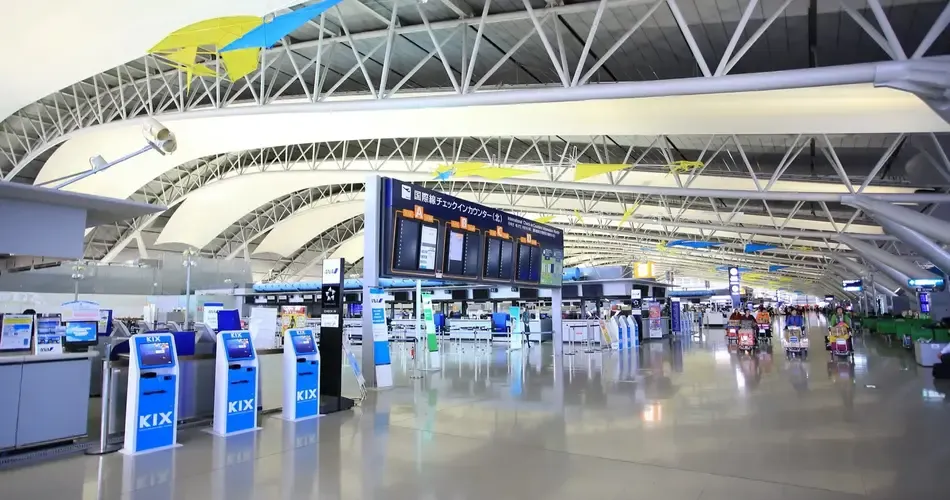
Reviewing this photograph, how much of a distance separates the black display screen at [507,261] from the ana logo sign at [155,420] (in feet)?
26.1

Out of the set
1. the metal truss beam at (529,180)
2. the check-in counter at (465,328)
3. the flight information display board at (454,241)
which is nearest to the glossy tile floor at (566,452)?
the flight information display board at (454,241)

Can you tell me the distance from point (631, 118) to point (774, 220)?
1431cm

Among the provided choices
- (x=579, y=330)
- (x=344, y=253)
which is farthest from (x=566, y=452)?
(x=344, y=253)

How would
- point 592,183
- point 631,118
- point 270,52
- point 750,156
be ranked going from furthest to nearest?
point 592,183 → point 750,156 → point 270,52 → point 631,118

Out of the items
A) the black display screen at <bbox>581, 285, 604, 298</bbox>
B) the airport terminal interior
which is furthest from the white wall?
the black display screen at <bbox>581, 285, 604, 298</bbox>

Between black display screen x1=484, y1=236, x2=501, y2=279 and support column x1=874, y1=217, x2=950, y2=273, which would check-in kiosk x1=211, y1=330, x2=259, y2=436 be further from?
support column x1=874, y1=217, x2=950, y2=273

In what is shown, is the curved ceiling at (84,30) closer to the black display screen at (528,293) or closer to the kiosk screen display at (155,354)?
the kiosk screen display at (155,354)

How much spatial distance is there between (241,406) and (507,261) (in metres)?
7.66

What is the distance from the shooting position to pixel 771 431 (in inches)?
246

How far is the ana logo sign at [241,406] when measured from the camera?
6289 millimetres

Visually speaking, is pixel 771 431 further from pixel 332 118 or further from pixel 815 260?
pixel 815 260

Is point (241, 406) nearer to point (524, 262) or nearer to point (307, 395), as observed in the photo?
point (307, 395)

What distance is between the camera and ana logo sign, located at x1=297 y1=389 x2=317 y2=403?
709cm

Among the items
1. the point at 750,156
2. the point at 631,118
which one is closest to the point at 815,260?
the point at 750,156
